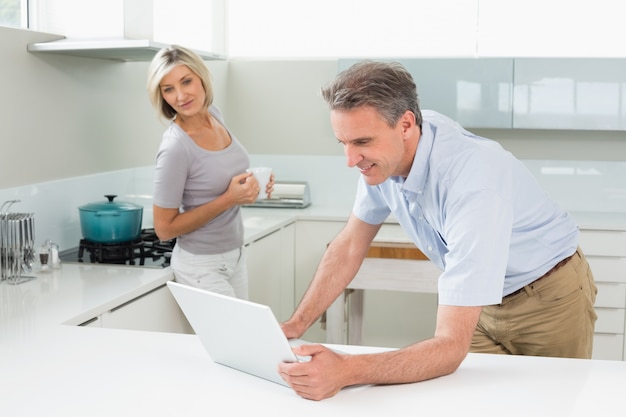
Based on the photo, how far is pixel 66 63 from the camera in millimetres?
3285

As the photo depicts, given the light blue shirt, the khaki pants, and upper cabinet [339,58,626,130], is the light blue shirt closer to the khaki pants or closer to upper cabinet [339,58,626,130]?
Answer: the khaki pants

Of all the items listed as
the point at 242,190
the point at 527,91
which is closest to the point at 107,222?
the point at 242,190

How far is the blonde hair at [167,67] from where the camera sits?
9.27 ft

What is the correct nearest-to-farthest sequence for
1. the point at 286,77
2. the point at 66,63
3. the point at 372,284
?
the point at 66,63 → the point at 372,284 → the point at 286,77

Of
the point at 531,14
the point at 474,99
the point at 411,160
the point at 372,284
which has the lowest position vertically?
the point at 372,284

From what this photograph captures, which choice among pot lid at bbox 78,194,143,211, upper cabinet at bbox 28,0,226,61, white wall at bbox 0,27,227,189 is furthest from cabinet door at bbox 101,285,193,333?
upper cabinet at bbox 28,0,226,61

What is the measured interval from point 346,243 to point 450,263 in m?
0.57

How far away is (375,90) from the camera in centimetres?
176

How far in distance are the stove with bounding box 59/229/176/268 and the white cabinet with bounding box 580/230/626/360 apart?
2213 millimetres

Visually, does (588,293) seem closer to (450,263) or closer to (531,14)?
(450,263)

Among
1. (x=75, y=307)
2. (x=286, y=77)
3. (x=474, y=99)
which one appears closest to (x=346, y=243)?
(x=75, y=307)

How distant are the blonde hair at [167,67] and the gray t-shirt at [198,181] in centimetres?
11

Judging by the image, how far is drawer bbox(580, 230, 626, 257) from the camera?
4113 mm

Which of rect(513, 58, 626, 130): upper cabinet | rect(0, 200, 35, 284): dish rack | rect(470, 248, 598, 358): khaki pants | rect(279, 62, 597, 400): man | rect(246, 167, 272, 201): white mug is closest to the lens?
rect(279, 62, 597, 400): man
